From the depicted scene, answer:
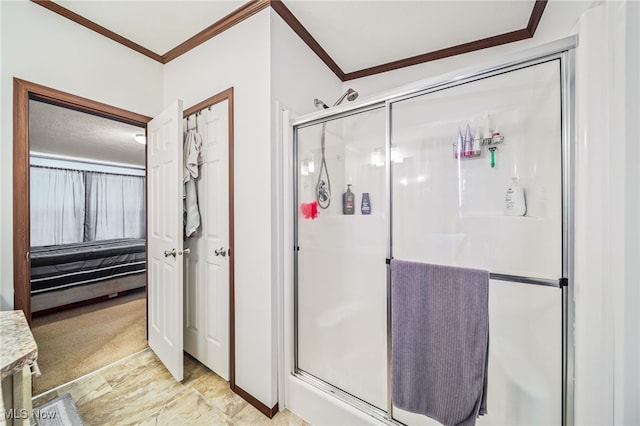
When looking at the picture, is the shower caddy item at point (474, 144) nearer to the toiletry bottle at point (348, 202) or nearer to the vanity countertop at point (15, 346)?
the toiletry bottle at point (348, 202)

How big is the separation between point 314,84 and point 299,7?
498 millimetres

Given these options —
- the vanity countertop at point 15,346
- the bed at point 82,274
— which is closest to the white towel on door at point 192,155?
the vanity countertop at point 15,346

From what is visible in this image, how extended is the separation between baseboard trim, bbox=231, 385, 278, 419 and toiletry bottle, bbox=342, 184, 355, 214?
1.39 meters

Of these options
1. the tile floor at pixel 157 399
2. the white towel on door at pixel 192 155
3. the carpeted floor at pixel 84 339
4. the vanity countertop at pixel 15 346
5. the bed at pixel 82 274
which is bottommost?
the tile floor at pixel 157 399

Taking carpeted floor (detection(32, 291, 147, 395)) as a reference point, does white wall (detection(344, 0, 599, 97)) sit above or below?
above

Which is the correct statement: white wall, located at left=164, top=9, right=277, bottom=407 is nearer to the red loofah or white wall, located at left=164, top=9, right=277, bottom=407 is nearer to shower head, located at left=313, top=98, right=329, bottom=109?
the red loofah

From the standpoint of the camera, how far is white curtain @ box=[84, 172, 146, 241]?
5.20m

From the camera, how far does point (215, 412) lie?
1.51 meters

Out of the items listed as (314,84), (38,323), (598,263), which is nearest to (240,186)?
(314,84)

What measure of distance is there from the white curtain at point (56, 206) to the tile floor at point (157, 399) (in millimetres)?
4527

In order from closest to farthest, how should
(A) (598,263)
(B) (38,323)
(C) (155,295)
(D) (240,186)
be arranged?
1. (A) (598,263)
2. (D) (240,186)
3. (C) (155,295)
4. (B) (38,323)

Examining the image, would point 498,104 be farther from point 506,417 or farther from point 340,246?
point 506,417

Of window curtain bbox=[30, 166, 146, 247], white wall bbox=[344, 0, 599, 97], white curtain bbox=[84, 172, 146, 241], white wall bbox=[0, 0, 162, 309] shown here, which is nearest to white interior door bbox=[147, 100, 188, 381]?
white wall bbox=[0, 0, 162, 309]

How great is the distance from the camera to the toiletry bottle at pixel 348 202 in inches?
79.6
